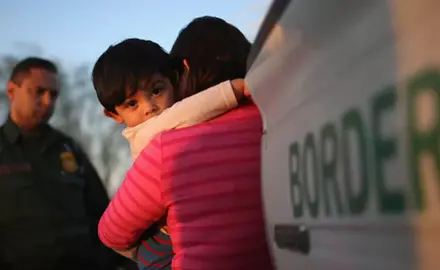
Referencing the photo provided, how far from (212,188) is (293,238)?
64cm

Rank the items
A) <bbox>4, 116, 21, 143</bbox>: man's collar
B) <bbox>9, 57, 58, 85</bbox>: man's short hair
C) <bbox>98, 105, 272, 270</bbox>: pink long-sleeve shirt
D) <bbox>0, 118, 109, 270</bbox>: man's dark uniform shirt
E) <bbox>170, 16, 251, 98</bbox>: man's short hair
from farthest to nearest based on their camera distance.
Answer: <bbox>9, 57, 58, 85</bbox>: man's short hair
<bbox>4, 116, 21, 143</bbox>: man's collar
<bbox>0, 118, 109, 270</bbox>: man's dark uniform shirt
<bbox>170, 16, 251, 98</bbox>: man's short hair
<bbox>98, 105, 272, 270</bbox>: pink long-sleeve shirt

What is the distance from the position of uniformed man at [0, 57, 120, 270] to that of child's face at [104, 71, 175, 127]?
143 centimetres

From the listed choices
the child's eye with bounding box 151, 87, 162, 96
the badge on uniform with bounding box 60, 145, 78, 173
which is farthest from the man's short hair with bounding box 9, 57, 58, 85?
the child's eye with bounding box 151, 87, 162, 96

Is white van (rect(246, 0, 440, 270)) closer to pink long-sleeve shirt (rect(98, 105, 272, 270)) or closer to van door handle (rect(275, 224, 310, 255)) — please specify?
van door handle (rect(275, 224, 310, 255))

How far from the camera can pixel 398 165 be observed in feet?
3.55

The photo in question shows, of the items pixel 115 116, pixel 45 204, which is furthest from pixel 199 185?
pixel 45 204

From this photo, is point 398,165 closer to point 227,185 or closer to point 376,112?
point 376,112

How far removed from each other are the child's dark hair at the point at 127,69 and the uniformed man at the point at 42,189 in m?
1.42

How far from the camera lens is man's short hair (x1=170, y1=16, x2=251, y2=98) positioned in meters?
2.70

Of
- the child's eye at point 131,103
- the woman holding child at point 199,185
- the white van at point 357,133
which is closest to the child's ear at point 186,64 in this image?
the woman holding child at point 199,185

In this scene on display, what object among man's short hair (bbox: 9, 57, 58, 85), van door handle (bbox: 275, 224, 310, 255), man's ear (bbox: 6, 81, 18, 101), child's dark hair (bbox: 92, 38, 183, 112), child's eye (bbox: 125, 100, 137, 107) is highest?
man's short hair (bbox: 9, 57, 58, 85)

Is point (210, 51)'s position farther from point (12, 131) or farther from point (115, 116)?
point (12, 131)

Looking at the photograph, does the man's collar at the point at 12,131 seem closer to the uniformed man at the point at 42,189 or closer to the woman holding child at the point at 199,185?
the uniformed man at the point at 42,189

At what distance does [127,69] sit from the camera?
3.11 meters
